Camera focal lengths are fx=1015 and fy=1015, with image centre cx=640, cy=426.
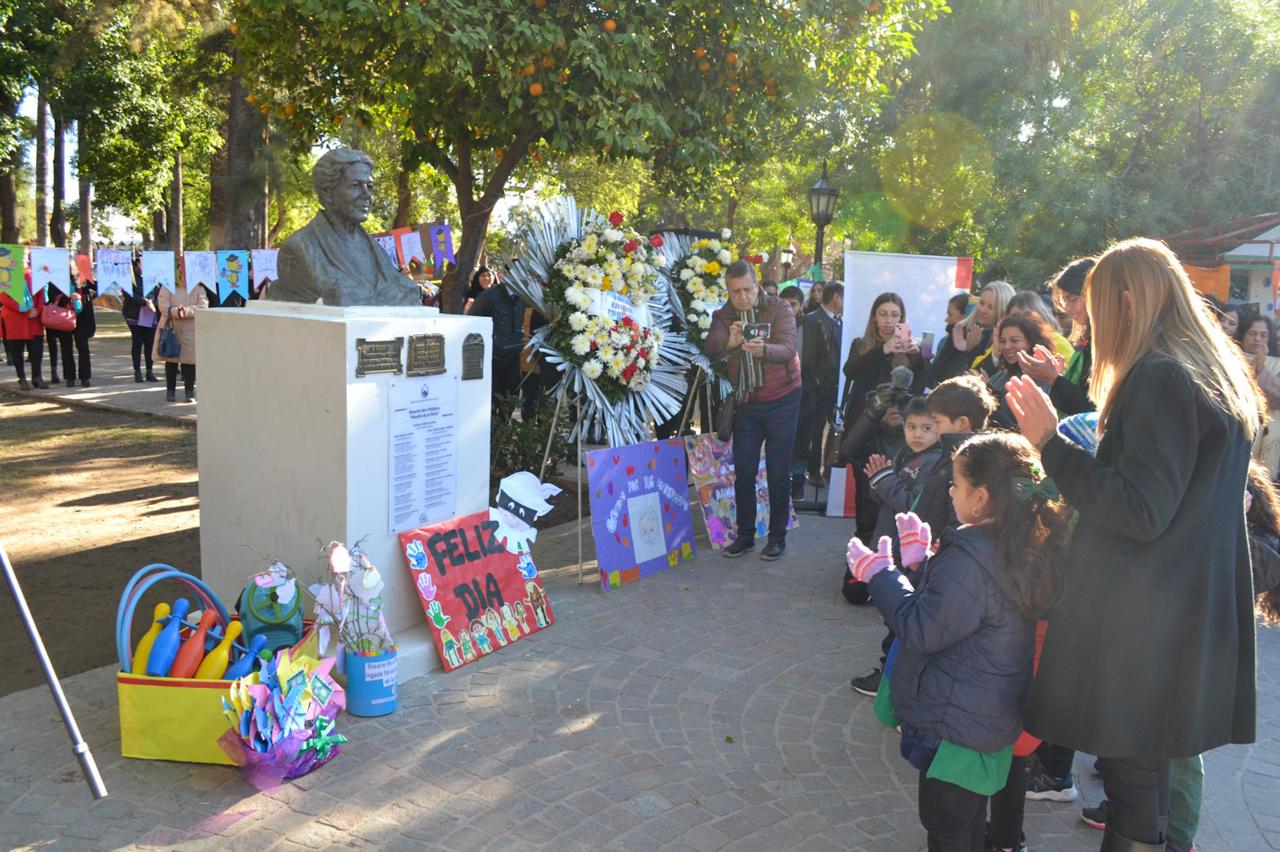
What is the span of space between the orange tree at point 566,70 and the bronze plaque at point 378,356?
2.78 m

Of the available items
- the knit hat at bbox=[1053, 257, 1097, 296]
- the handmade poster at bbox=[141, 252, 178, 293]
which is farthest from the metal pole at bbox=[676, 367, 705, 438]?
the handmade poster at bbox=[141, 252, 178, 293]

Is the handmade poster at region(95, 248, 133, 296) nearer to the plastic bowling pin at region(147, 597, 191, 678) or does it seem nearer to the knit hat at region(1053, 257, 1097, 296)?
the plastic bowling pin at region(147, 597, 191, 678)

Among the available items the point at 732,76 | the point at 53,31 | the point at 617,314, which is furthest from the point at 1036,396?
the point at 53,31

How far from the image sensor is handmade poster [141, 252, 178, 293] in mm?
13102

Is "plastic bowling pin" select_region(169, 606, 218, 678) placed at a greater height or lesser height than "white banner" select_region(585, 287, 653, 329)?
lesser

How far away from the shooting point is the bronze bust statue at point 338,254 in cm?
489

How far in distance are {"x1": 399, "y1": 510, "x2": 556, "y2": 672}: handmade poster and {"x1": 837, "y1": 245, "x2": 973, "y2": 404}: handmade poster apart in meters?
3.73

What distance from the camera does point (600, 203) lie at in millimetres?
27125

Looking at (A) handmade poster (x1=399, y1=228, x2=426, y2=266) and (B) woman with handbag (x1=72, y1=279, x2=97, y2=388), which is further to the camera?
(B) woman with handbag (x1=72, y1=279, x2=97, y2=388)

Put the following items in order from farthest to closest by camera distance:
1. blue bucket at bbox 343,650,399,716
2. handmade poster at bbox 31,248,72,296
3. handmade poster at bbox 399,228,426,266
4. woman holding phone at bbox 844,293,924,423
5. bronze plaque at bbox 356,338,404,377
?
handmade poster at bbox 31,248,72,296, handmade poster at bbox 399,228,426,266, woman holding phone at bbox 844,293,924,423, bronze plaque at bbox 356,338,404,377, blue bucket at bbox 343,650,399,716

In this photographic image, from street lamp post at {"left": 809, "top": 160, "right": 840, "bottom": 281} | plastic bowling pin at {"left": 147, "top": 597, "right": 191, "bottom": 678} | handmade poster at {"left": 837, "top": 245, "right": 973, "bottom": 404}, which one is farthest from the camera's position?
street lamp post at {"left": 809, "top": 160, "right": 840, "bottom": 281}

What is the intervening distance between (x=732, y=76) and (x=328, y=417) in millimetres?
4778

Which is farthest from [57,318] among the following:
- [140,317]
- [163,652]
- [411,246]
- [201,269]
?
[163,652]

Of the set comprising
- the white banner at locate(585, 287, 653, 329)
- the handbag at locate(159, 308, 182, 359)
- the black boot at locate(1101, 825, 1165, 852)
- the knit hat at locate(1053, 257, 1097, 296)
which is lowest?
the black boot at locate(1101, 825, 1165, 852)
